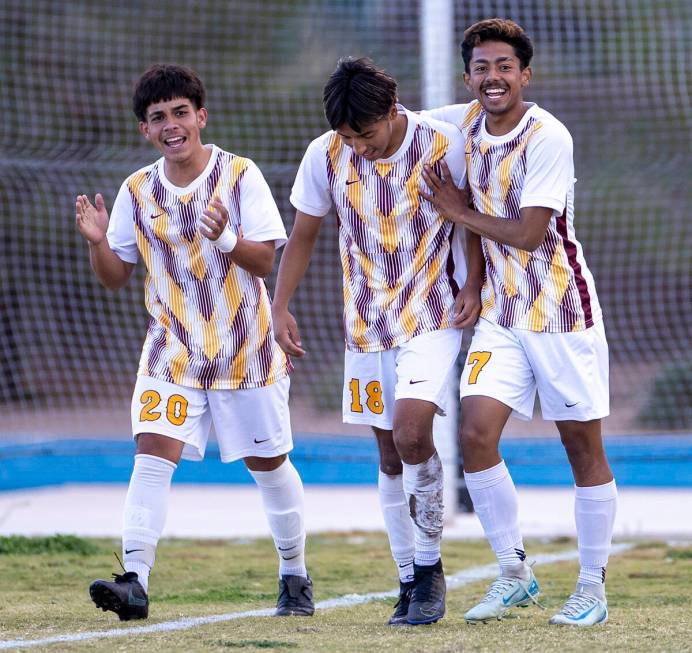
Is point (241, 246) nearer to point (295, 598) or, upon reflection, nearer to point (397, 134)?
point (397, 134)

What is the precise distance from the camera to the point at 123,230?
183 inches

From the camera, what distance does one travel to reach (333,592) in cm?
542

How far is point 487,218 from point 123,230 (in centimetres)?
126

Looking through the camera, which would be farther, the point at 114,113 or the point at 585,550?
the point at 114,113

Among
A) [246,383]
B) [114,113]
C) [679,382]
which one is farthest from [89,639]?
[114,113]

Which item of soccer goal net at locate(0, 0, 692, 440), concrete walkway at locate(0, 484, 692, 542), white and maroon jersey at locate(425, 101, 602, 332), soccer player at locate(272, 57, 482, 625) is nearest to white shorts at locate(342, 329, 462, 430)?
soccer player at locate(272, 57, 482, 625)

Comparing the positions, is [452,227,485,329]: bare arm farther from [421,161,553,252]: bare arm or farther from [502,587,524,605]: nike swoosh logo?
[502,587,524,605]: nike swoosh logo

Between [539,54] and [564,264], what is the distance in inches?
392

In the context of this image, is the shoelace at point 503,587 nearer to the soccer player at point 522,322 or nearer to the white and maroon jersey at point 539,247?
the soccer player at point 522,322

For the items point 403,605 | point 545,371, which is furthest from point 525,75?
point 403,605

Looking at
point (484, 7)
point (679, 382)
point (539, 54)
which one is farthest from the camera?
point (539, 54)

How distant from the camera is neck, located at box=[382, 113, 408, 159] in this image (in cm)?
436

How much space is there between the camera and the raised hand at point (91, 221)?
14.9ft

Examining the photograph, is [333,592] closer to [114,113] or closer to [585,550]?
[585,550]
